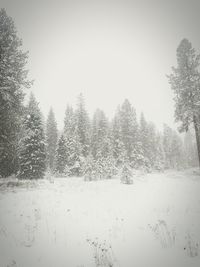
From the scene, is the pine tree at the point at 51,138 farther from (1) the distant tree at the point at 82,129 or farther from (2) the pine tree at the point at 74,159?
(2) the pine tree at the point at 74,159

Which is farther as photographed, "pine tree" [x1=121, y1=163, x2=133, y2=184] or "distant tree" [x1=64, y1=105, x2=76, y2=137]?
"distant tree" [x1=64, y1=105, x2=76, y2=137]

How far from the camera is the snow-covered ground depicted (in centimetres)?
625

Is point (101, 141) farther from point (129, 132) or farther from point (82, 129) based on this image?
point (129, 132)

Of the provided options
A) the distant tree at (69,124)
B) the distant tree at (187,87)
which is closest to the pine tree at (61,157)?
the distant tree at (69,124)

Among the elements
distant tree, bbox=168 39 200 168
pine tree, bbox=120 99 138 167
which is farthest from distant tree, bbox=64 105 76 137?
distant tree, bbox=168 39 200 168

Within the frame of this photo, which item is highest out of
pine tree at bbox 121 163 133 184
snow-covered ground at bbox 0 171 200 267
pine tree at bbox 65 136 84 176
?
pine tree at bbox 65 136 84 176

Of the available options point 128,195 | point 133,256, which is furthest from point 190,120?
point 133,256

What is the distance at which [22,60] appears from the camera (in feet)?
51.4

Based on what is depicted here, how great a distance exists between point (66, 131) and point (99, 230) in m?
34.1

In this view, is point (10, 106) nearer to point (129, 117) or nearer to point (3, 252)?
point (3, 252)

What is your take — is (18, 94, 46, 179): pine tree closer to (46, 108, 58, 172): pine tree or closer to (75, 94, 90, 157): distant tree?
(75, 94, 90, 157): distant tree

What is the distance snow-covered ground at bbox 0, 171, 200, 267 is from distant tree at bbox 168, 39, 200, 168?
40.2 feet

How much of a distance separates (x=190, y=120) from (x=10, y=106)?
65.7 feet

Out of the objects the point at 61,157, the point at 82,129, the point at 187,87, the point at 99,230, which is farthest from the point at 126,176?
the point at 82,129
